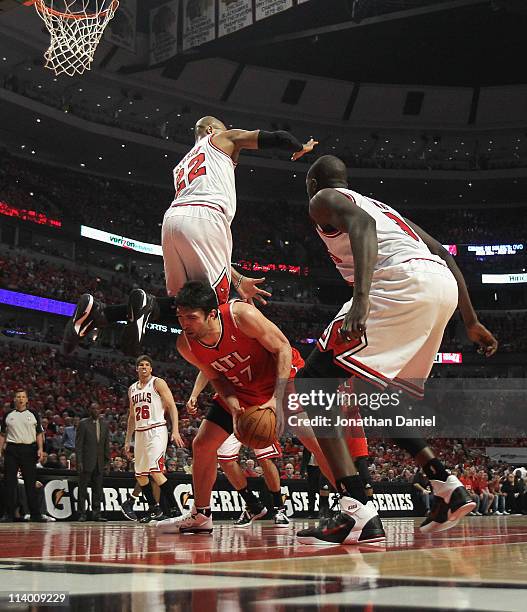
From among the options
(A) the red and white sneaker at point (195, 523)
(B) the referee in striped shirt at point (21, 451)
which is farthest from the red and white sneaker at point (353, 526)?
(B) the referee in striped shirt at point (21, 451)

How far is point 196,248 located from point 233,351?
103cm

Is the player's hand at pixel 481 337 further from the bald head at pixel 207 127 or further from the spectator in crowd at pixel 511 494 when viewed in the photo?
the spectator in crowd at pixel 511 494

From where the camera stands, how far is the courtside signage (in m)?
33.1

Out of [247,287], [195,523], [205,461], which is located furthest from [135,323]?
[195,523]

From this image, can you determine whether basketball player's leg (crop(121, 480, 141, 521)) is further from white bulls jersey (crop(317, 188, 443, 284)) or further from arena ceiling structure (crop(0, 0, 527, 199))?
arena ceiling structure (crop(0, 0, 527, 199))

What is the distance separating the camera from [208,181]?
5785 millimetres

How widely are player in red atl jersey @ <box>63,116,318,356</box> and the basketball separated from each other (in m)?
0.93

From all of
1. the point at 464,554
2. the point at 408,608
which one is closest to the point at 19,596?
the point at 408,608

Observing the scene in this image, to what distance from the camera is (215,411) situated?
5.38 meters

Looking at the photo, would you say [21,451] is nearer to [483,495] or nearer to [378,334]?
[378,334]

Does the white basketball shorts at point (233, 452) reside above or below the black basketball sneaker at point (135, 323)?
below

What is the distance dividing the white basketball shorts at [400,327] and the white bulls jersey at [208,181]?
82.3 inches

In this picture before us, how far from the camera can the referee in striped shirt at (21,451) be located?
10.2m

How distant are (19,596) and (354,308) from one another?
6.74ft
